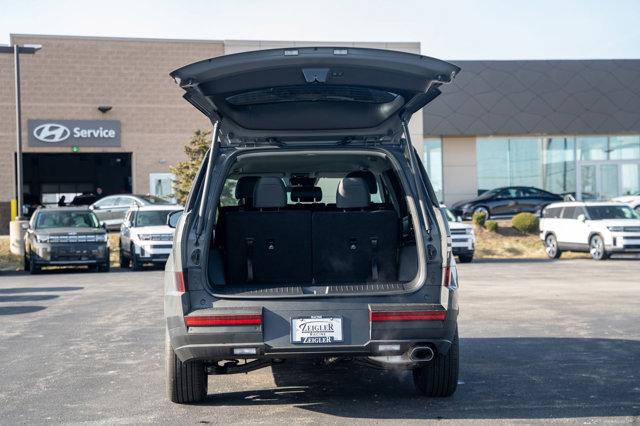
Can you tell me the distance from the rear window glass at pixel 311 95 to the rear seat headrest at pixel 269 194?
77 centimetres

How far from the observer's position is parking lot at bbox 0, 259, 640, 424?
254 inches

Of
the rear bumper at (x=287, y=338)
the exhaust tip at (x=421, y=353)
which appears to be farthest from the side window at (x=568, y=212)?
the rear bumper at (x=287, y=338)

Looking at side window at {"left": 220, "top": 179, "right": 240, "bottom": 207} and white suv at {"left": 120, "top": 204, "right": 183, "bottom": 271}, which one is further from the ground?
side window at {"left": 220, "top": 179, "right": 240, "bottom": 207}

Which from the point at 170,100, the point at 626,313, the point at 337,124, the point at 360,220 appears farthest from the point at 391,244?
the point at 170,100

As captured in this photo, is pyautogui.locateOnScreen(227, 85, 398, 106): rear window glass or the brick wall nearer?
pyautogui.locateOnScreen(227, 85, 398, 106): rear window glass

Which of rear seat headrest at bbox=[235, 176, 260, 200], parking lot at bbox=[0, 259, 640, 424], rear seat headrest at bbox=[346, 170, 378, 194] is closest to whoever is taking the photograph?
parking lot at bbox=[0, 259, 640, 424]

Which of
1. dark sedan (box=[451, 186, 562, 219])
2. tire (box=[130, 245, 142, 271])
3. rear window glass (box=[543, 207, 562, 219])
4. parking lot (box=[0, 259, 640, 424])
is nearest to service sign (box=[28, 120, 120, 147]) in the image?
dark sedan (box=[451, 186, 562, 219])

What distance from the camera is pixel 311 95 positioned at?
21.9 ft

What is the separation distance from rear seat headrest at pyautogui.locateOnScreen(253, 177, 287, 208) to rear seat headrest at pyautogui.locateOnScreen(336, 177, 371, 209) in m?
0.45

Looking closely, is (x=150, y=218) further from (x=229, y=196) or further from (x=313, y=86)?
(x=313, y=86)

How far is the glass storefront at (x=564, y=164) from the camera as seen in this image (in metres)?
42.5

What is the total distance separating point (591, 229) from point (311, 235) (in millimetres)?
19670

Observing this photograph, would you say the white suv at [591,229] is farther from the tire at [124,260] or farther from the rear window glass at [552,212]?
the tire at [124,260]

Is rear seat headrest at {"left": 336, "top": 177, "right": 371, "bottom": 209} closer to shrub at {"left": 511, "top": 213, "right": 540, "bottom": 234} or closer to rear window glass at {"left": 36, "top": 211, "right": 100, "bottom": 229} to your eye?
rear window glass at {"left": 36, "top": 211, "right": 100, "bottom": 229}
